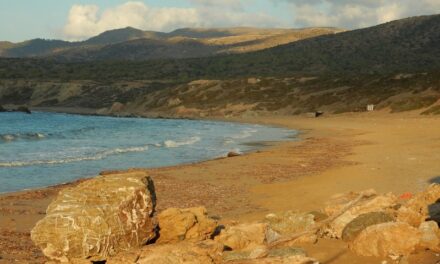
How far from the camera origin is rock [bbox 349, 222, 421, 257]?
8.01m

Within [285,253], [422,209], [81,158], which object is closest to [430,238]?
[422,209]

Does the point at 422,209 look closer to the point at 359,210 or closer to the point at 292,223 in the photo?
the point at 359,210

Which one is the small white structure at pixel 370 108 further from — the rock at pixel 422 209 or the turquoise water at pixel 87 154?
the rock at pixel 422 209

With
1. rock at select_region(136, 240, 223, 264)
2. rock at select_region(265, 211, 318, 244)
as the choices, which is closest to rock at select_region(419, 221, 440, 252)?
rock at select_region(265, 211, 318, 244)

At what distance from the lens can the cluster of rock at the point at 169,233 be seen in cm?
753

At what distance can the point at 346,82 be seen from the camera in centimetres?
7938

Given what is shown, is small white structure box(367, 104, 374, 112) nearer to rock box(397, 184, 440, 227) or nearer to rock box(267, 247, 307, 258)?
rock box(397, 184, 440, 227)

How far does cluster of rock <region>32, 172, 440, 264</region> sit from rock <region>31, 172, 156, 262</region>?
1 cm

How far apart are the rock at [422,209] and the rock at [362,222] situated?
47 centimetres

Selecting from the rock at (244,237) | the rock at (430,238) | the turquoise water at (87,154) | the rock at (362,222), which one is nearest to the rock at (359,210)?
the rock at (362,222)

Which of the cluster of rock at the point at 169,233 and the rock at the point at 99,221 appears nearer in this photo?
the cluster of rock at the point at 169,233

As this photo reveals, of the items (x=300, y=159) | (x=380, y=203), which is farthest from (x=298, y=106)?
(x=380, y=203)

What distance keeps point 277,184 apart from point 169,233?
9544mm

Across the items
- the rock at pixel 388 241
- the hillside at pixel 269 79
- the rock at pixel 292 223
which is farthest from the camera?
the hillside at pixel 269 79
